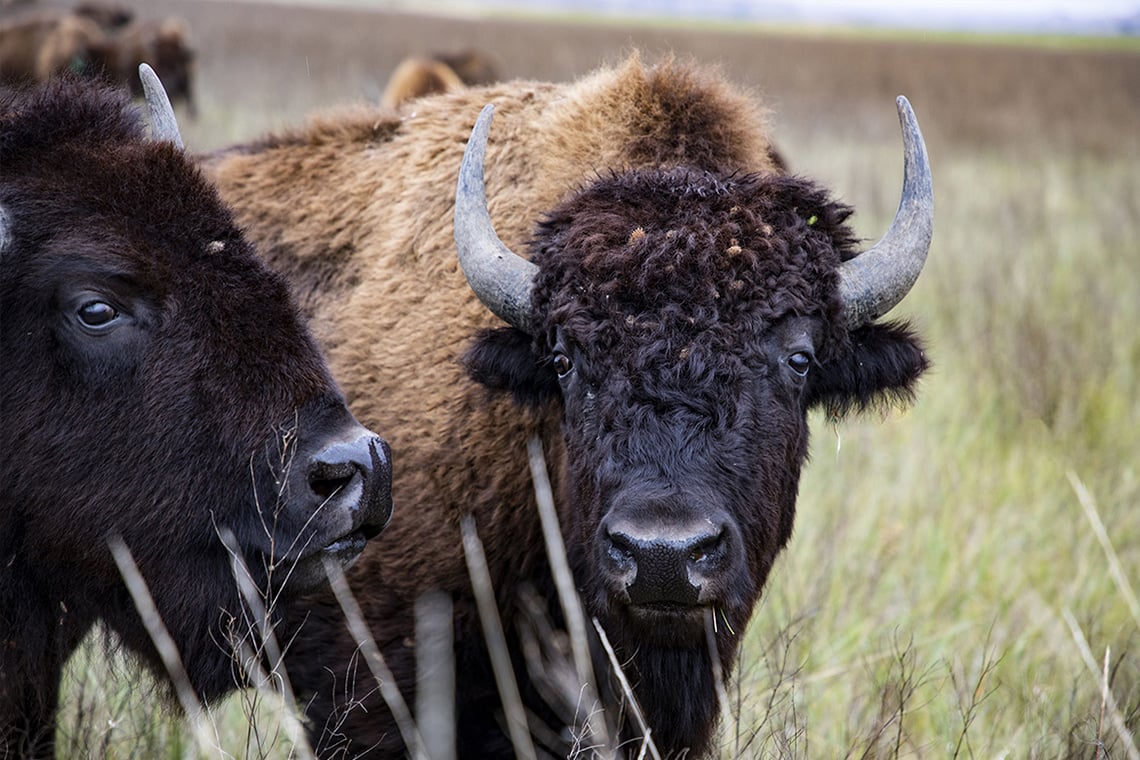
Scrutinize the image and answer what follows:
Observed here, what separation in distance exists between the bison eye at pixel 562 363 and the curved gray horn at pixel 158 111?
1.41 m

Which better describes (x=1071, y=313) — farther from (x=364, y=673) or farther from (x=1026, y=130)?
(x=1026, y=130)

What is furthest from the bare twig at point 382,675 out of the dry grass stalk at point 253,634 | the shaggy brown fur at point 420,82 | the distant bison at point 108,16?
the distant bison at point 108,16

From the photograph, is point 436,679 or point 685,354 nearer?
point 685,354

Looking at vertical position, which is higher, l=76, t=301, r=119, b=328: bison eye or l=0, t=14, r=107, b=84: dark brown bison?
l=76, t=301, r=119, b=328: bison eye

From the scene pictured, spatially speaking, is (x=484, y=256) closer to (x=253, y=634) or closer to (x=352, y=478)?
(x=352, y=478)

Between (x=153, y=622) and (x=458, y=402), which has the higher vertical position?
(x=458, y=402)

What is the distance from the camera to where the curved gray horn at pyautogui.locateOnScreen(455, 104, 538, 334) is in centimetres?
347

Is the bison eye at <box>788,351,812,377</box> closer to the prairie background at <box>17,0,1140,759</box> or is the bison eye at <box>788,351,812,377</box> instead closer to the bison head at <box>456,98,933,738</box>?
the bison head at <box>456,98,933,738</box>

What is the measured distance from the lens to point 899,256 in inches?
137

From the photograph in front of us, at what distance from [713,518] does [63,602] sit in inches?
74.6

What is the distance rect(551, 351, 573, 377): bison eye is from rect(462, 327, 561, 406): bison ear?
3.5 inches

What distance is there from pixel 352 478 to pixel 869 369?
5.70 ft

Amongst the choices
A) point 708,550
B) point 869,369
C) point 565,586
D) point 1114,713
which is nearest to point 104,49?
point 869,369

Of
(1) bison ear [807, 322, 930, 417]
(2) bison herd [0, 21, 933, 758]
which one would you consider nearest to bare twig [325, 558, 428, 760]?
(2) bison herd [0, 21, 933, 758]
